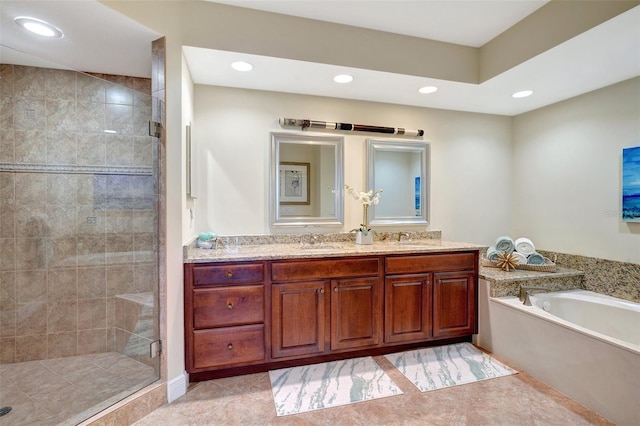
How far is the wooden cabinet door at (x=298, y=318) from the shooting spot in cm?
212

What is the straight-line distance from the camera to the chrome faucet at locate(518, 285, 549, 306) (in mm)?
2383

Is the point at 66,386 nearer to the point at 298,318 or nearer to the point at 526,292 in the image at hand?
the point at 298,318

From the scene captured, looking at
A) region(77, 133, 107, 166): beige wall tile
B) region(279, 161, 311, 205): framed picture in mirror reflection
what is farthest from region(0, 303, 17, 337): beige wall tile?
region(279, 161, 311, 205): framed picture in mirror reflection

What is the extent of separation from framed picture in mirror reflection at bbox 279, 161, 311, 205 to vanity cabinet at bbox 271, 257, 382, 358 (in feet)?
2.47

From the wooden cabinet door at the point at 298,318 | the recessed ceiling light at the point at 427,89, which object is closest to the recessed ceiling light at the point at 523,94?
the recessed ceiling light at the point at 427,89

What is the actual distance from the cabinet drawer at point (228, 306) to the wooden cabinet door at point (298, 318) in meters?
0.12

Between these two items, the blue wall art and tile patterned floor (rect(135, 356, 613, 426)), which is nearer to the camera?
tile patterned floor (rect(135, 356, 613, 426))

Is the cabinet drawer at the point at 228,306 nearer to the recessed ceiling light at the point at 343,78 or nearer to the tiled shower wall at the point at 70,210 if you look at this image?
the tiled shower wall at the point at 70,210

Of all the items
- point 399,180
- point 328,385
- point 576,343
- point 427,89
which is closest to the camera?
point 576,343

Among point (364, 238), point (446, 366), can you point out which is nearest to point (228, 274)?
point (364, 238)

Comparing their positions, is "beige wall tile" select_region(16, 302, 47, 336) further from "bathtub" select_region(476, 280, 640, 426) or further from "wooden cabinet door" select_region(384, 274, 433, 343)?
"bathtub" select_region(476, 280, 640, 426)

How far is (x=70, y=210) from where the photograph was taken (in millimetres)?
2217

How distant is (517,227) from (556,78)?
5.42 ft

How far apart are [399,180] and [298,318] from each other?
5.65 feet
